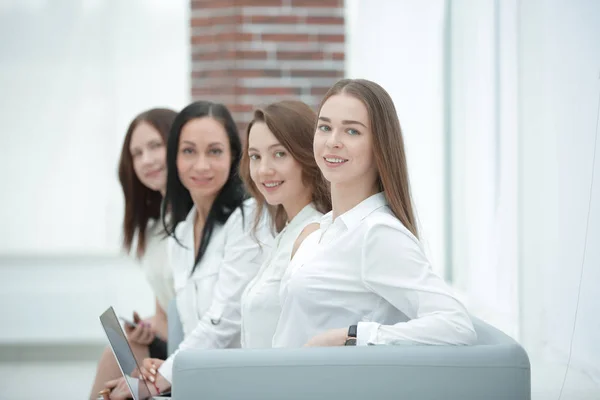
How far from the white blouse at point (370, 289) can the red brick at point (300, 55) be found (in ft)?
10.8

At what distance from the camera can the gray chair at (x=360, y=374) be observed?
158 cm

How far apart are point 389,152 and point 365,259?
255 millimetres

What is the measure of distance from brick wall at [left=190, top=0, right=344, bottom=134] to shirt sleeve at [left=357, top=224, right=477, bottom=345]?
341 centimetres

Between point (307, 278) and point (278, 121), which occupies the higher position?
point (278, 121)

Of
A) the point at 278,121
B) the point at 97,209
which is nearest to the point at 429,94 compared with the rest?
the point at 278,121

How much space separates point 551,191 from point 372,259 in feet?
2.68

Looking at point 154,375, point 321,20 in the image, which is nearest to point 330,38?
point 321,20

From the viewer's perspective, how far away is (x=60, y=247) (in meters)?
5.58

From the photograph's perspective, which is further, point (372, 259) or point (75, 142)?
point (75, 142)

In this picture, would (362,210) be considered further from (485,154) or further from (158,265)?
(158,265)

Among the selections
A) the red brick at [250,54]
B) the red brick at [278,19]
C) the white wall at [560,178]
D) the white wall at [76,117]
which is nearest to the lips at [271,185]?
the white wall at [560,178]

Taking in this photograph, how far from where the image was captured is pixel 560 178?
7.09ft

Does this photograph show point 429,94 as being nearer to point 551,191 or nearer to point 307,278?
point 551,191

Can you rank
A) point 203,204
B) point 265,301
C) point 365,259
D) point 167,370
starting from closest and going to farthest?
point 365,259
point 265,301
point 167,370
point 203,204
